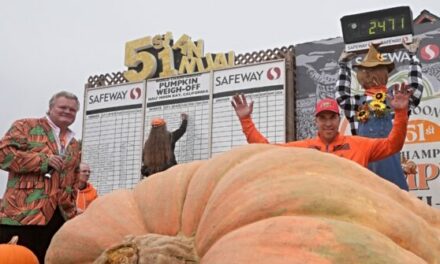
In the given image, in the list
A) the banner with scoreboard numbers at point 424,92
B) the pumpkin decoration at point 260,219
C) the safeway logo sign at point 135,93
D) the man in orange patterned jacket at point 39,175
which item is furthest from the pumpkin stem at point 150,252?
the safeway logo sign at point 135,93

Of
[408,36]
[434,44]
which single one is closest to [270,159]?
[408,36]

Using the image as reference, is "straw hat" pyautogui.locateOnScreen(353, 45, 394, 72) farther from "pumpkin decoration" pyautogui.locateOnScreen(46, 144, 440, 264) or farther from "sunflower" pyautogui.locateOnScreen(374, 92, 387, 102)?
"pumpkin decoration" pyautogui.locateOnScreen(46, 144, 440, 264)

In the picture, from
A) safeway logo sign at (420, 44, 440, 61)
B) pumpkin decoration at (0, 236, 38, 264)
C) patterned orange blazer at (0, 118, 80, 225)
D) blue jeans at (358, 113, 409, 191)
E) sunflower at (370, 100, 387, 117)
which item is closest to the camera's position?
pumpkin decoration at (0, 236, 38, 264)

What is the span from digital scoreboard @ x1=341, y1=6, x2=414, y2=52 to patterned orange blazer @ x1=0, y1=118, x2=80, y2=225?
2.53 m

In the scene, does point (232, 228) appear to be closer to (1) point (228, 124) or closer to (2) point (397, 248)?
(2) point (397, 248)

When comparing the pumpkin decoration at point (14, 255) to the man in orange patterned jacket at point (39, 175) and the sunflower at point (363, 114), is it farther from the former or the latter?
the sunflower at point (363, 114)

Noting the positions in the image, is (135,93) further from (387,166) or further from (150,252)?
(150,252)

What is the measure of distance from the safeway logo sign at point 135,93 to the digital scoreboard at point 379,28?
414 cm

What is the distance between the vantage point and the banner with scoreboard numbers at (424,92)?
5051 mm

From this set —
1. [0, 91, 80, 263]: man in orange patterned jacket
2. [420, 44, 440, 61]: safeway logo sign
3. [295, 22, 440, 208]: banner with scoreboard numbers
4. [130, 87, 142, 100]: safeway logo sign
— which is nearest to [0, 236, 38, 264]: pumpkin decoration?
[0, 91, 80, 263]: man in orange patterned jacket

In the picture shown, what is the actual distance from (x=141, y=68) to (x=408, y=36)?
4.88 metres

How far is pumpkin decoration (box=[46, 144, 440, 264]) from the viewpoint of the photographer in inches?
44.0

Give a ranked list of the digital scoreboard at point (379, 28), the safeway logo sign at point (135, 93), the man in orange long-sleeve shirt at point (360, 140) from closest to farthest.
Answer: the man in orange long-sleeve shirt at point (360, 140) → the digital scoreboard at point (379, 28) → the safeway logo sign at point (135, 93)

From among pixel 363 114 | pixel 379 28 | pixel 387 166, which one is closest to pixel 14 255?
pixel 387 166
